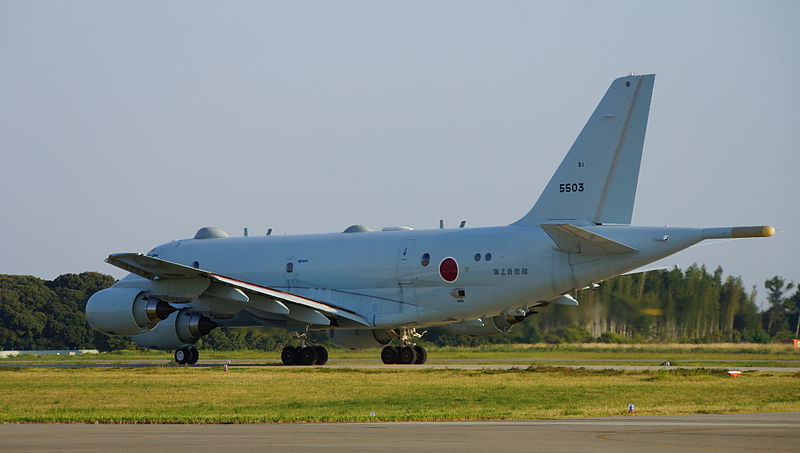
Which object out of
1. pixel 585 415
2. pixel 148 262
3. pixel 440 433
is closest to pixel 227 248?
pixel 148 262

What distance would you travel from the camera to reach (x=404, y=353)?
122ft

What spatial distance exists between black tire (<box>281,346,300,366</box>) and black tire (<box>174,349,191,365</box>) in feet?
10.1

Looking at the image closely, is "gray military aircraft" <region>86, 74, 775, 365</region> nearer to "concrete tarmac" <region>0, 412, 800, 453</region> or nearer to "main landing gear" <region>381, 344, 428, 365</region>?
"main landing gear" <region>381, 344, 428, 365</region>

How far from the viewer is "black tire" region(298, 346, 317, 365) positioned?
36.1 metres

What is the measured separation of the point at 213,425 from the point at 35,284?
48223 mm

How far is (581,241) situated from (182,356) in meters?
13.4

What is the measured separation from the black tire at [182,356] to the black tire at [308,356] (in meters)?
3.66

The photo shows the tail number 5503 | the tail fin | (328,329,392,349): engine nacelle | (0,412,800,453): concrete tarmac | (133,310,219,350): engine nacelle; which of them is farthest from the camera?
(328,329,392,349): engine nacelle

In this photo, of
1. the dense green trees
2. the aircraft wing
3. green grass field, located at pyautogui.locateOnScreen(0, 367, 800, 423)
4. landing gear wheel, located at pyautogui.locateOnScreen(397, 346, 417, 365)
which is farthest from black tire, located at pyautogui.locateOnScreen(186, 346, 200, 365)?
the dense green trees

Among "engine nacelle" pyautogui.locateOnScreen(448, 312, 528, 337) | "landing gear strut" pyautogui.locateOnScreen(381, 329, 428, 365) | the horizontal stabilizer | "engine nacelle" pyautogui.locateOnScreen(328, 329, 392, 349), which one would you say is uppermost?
the horizontal stabilizer

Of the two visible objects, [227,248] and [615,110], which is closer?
[615,110]

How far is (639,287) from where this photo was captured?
3806cm

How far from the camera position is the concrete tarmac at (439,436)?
13219mm

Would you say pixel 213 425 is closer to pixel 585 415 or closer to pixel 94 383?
pixel 585 415
